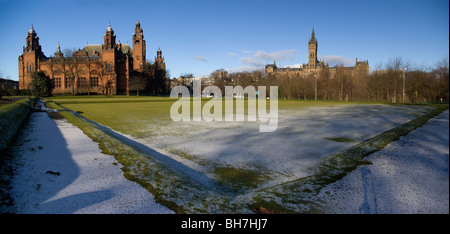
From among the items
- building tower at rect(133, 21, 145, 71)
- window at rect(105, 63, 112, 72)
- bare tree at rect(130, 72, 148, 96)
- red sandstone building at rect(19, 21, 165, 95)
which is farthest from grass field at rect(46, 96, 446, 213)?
building tower at rect(133, 21, 145, 71)

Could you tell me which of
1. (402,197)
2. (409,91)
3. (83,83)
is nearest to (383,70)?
(409,91)

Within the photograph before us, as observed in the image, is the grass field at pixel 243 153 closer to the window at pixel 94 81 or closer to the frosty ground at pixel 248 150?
the frosty ground at pixel 248 150

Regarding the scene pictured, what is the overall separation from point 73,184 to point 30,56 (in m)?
96.0

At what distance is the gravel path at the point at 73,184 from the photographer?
12.4ft

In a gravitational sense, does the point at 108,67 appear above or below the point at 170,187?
above

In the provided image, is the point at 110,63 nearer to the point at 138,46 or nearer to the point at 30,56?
the point at 138,46

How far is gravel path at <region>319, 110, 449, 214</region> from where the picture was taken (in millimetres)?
3834

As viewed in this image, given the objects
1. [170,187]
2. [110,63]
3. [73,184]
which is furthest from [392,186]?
[110,63]

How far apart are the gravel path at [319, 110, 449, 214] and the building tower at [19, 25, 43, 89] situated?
312 feet

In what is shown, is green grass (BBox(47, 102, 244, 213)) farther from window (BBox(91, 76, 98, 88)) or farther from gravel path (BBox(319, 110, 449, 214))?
window (BBox(91, 76, 98, 88))

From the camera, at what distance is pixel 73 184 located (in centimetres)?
473

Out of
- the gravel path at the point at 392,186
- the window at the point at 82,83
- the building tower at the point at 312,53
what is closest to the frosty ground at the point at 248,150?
the gravel path at the point at 392,186
